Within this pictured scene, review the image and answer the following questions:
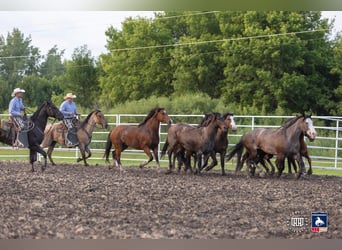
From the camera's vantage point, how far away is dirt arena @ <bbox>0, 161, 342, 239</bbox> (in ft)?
15.9

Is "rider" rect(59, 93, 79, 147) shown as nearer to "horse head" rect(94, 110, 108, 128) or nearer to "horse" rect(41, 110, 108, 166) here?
"horse" rect(41, 110, 108, 166)

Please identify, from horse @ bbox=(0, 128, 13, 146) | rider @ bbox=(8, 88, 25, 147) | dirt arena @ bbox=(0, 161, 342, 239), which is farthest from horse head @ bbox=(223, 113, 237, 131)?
horse @ bbox=(0, 128, 13, 146)

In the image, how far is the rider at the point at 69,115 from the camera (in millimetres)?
10461

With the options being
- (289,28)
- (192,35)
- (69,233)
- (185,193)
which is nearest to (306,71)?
(289,28)

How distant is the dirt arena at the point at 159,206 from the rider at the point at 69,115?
1881 mm

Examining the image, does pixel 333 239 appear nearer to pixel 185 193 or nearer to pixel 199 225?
pixel 199 225

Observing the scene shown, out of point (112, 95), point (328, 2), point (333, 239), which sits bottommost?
point (333, 239)

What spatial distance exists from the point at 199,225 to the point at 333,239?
1024mm

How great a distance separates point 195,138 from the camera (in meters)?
9.30

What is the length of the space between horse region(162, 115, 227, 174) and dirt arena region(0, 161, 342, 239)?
0.52 m

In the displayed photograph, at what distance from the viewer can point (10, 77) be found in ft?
36.8

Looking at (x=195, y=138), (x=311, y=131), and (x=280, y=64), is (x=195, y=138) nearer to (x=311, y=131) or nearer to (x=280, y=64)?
(x=311, y=131)

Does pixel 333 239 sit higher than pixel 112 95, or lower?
lower
